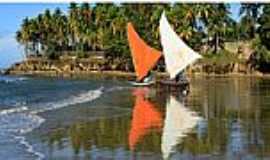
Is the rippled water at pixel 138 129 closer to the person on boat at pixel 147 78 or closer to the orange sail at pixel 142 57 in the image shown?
the person on boat at pixel 147 78

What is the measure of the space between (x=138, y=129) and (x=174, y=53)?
33.9 metres

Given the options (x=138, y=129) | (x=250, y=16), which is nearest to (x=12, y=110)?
(x=138, y=129)

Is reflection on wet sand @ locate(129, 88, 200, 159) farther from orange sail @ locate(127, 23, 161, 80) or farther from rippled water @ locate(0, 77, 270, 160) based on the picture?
orange sail @ locate(127, 23, 161, 80)

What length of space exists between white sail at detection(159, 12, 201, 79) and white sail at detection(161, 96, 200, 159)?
1586 centimetres

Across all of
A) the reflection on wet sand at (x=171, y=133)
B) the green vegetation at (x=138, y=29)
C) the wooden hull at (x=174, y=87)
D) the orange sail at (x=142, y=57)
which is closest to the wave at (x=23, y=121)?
the reflection on wet sand at (x=171, y=133)

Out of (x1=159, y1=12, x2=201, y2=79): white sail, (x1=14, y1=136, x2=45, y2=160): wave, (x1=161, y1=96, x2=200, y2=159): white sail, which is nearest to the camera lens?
(x1=14, y1=136, x2=45, y2=160): wave

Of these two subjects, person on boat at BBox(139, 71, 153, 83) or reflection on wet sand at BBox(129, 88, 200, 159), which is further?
person on boat at BBox(139, 71, 153, 83)

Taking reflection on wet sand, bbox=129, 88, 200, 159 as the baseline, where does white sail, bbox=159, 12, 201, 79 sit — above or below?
above

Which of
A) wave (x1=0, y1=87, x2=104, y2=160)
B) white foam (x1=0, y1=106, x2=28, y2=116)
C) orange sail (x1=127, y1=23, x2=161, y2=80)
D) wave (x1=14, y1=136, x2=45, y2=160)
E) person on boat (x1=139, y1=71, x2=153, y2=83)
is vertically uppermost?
orange sail (x1=127, y1=23, x2=161, y2=80)

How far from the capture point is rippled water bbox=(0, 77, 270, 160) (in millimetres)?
22734

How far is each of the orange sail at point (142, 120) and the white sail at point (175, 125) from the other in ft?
1.80

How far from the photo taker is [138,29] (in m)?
121

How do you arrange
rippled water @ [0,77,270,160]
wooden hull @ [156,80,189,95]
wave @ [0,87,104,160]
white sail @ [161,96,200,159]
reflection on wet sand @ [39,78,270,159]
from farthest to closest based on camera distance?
wooden hull @ [156,80,189,95] → wave @ [0,87,104,160] → white sail @ [161,96,200,159] → rippled water @ [0,77,270,160] → reflection on wet sand @ [39,78,270,159]

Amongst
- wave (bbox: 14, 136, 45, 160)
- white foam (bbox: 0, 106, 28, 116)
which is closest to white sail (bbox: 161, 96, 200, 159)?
wave (bbox: 14, 136, 45, 160)
